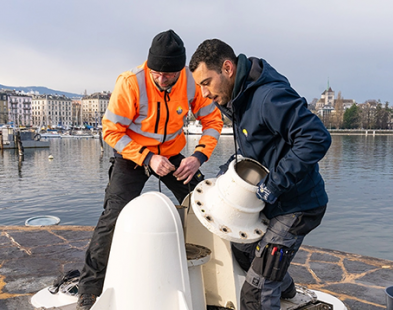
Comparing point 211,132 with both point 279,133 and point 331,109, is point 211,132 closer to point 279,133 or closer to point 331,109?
point 279,133

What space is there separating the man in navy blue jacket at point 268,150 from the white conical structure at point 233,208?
74 millimetres

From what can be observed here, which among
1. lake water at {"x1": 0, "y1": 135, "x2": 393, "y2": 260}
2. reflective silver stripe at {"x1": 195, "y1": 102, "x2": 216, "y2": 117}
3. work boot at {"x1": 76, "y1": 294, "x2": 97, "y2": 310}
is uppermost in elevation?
reflective silver stripe at {"x1": 195, "y1": 102, "x2": 216, "y2": 117}

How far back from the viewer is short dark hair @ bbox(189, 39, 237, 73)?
2.31m

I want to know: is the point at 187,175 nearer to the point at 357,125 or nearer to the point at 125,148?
the point at 125,148

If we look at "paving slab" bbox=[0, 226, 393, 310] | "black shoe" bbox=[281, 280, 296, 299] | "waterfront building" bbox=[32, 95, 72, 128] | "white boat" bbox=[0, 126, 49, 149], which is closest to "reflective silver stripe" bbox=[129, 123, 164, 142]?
"black shoe" bbox=[281, 280, 296, 299]

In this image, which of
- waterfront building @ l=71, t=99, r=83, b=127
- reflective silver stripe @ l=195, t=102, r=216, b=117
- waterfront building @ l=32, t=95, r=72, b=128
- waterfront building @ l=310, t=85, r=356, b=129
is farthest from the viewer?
waterfront building @ l=71, t=99, r=83, b=127

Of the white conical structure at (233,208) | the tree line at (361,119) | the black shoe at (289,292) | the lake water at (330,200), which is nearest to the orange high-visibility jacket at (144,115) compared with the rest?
the white conical structure at (233,208)

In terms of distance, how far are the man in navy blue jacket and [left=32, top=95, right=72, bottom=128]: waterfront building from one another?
14637cm

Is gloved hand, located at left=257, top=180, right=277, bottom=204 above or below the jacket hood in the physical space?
below

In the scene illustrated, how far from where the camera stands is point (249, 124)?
2299 millimetres

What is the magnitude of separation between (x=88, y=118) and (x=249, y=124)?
149m

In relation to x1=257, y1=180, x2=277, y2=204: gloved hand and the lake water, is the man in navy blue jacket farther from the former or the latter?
the lake water

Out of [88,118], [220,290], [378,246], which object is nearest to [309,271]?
[220,290]

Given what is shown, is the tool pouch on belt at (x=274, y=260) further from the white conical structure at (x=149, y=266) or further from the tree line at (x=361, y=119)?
the tree line at (x=361, y=119)
